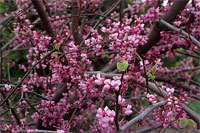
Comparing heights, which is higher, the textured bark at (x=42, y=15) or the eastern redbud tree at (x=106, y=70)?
the textured bark at (x=42, y=15)

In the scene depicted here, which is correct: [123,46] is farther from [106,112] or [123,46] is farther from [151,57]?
[151,57]

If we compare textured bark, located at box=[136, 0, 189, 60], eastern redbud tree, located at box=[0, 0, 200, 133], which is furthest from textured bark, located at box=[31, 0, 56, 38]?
textured bark, located at box=[136, 0, 189, 60]

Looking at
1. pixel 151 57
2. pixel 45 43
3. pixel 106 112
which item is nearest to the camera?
pixel 106 112

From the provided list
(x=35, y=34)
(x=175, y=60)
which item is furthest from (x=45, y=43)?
(x=175, y=60)

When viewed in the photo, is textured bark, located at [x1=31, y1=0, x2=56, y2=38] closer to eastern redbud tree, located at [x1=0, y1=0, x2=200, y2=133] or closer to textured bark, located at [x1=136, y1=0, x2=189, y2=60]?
eastern redbud tree, located at [x1=0, y1=0, x2=200, y2=133]

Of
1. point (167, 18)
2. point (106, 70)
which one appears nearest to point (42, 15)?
point (106, 70)

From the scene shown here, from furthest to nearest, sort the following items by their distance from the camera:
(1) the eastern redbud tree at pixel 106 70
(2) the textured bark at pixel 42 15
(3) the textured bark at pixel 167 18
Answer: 1. (3) the textured bark at pixel 167 18
2. (2) the textured bark at pixel 42 15
3. (1) the eastern redbud tree at pixel 106 70

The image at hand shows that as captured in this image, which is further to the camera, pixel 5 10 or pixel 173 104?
pixel 5 10

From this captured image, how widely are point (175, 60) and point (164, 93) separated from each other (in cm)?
680

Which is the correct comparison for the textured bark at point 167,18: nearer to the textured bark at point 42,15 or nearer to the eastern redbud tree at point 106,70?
the eastern redbud tree at point 106,70

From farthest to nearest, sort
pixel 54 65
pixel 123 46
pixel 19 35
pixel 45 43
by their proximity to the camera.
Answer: pixel 19 35, pixel 45 43, pixel 54 65, pixel 123 46

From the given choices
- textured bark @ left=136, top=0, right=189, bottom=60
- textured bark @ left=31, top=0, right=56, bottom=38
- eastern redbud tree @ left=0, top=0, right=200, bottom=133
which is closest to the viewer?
eastern redbud tree @ left=0, top=0, right=200, bottom=133

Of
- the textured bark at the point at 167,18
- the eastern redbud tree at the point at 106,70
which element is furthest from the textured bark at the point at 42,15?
the textured bark at the point at 167,18

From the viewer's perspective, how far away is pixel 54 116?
2.28 m
